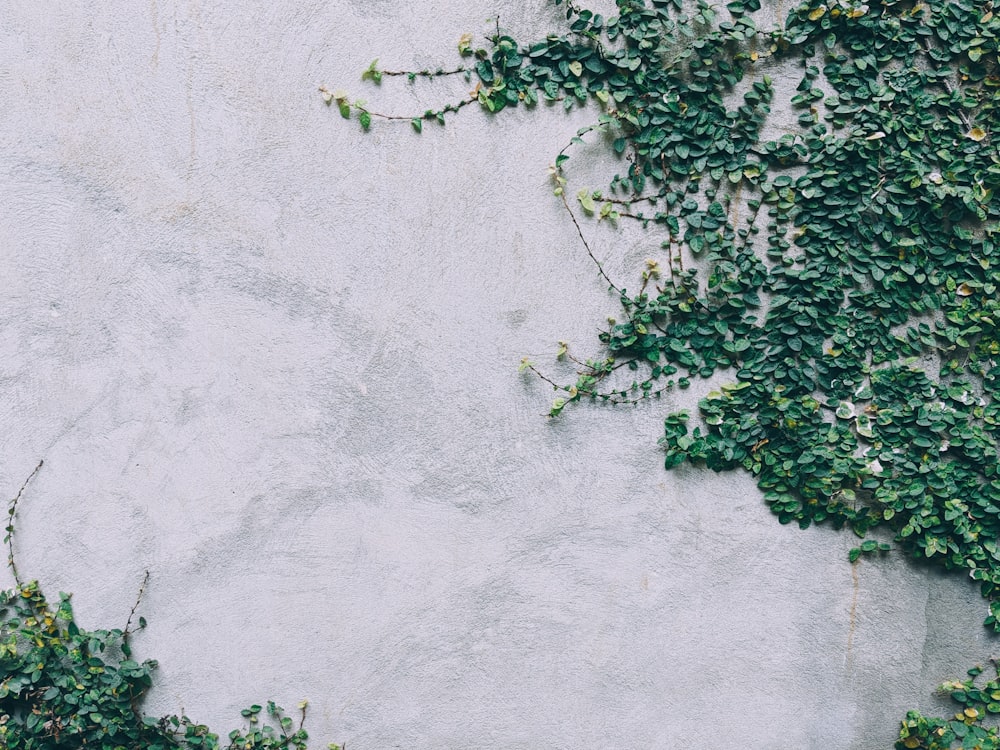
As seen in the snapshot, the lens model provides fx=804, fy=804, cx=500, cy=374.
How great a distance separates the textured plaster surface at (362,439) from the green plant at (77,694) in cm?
7

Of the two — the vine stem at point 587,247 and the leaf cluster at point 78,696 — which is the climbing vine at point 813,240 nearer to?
the vine stem at point 587,247

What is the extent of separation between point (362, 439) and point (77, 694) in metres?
1.46

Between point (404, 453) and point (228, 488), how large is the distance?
2.36 feet

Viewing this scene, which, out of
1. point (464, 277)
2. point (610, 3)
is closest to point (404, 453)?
point (464, 277)

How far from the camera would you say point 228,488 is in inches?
127

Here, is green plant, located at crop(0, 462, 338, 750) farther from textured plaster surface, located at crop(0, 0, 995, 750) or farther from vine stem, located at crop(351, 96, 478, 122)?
vine stem, located at crop(351, 96, 478, 122)

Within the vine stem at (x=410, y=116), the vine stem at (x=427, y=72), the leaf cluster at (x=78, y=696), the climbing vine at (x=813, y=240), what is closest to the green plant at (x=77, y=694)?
the leaf cluster at (x=78, y=696)

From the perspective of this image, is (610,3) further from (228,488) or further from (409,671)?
Answer: (409,671)

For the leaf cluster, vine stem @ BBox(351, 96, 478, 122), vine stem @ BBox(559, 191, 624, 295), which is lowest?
the leaf cluster

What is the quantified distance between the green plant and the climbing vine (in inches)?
75.1

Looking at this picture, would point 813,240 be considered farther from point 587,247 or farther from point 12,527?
point 12,527

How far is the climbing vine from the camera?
3.24 meters

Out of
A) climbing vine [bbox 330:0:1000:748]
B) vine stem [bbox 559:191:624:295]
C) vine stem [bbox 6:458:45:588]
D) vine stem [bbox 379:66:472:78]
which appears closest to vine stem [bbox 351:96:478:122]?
climbing vine [bbox 330:0:1000:748]

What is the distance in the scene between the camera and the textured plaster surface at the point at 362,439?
3203mm
